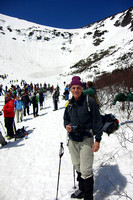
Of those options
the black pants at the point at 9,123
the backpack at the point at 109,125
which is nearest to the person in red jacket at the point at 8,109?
the black pants at the point at 9,123

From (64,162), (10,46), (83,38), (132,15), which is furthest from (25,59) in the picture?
(64,162)

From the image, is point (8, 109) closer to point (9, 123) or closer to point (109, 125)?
point (9, 123)

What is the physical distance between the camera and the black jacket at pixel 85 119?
188cm

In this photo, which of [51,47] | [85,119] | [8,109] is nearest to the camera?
[85,119]

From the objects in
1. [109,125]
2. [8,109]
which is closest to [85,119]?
[109,125]

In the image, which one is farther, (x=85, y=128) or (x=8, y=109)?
(x=8, y=109)

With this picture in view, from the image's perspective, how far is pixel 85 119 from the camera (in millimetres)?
1913

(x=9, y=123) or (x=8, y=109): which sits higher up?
(x=8, y=109)

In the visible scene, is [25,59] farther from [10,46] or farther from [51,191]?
[51,191]

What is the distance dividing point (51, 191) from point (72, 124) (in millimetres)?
1853

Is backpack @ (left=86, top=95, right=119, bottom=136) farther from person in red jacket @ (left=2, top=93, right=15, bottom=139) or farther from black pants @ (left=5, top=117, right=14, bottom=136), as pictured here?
black pants @ (left=5, top=117, right=14, bottom=136)

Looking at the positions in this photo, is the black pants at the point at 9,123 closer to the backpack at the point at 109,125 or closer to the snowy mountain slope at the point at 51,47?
the backpack at the point at 109,125

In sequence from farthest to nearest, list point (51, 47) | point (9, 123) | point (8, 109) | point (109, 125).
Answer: point (51, 47) → point (9, 123) → point (8, 109) → point (109, 125)

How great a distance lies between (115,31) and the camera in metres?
55.7
